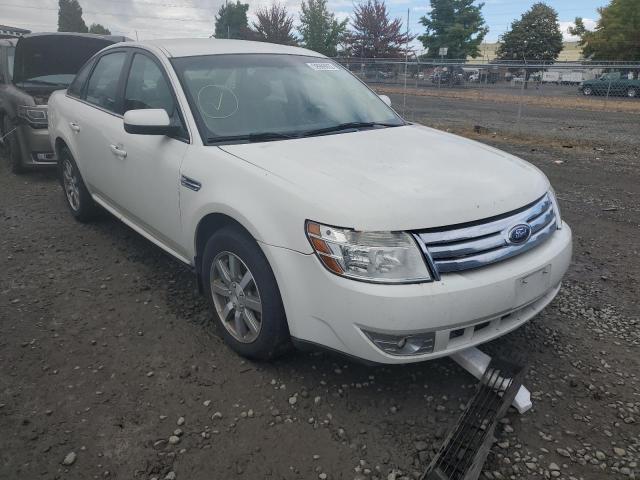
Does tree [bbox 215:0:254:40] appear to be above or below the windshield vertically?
above

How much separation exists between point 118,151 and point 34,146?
361 centimetres

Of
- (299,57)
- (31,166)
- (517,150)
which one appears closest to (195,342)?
(299,57)

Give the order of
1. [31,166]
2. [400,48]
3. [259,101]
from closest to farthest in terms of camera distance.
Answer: [259,101]
[31,166]
[400,48]

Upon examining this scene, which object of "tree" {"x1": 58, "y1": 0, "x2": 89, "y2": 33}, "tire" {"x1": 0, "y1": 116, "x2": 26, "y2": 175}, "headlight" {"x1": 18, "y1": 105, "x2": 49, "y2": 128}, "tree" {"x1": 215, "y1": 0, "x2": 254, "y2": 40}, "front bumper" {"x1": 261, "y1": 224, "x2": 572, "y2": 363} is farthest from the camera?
"tree" {"x1": 58, "y1": 0, "x2": 89, "y2": 33}

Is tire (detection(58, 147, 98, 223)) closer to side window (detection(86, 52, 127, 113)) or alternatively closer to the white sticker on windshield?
side window (detection(86, 52, 127, 113))

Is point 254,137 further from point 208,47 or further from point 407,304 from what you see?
point 407,304

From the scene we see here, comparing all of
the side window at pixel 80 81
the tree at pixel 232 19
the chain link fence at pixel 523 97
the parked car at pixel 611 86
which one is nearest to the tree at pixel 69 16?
the tree at pixel 232 19

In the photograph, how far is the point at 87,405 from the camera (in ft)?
Answer: 8.39

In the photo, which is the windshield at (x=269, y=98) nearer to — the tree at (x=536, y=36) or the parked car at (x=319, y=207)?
the parked car at (x=319, y=207)

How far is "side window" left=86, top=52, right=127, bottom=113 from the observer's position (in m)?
4.07

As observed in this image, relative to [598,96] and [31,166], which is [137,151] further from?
[598,96]

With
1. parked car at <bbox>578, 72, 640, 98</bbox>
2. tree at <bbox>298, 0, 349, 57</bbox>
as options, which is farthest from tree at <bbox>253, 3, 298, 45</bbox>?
parked car at <bbox>578, 72, 640, 98</bbox>

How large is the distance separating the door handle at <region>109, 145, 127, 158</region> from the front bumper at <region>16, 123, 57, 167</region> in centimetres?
327

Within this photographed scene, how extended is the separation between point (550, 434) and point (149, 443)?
182 centimetres
